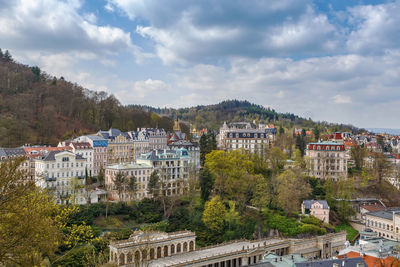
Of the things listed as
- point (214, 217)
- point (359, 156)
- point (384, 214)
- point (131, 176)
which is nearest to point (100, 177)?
point (131, 176)

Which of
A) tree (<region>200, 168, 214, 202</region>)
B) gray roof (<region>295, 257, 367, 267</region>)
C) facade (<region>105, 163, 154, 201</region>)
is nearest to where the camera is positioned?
gray roof (<region>295, 257, 367, 267</region>)

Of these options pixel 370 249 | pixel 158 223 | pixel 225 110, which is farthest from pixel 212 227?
pixel 225 110

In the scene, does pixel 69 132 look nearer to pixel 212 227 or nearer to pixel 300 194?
pixel 212 227

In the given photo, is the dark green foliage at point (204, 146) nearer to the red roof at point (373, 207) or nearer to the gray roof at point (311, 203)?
the gray roof at point (311, 203)

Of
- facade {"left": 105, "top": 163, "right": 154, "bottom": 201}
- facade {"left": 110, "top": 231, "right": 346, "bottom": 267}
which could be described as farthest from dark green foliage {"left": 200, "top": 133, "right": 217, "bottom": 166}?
facade {"left": 110, "top": 231, "right": 346, "bottom": 267}

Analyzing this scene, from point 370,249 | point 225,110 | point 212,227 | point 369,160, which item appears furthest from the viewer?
point 225,110

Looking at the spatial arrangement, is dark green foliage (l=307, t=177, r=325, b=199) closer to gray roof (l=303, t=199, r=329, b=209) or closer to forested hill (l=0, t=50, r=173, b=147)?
gray roof (l=303, t=199, r=329, b=209)
